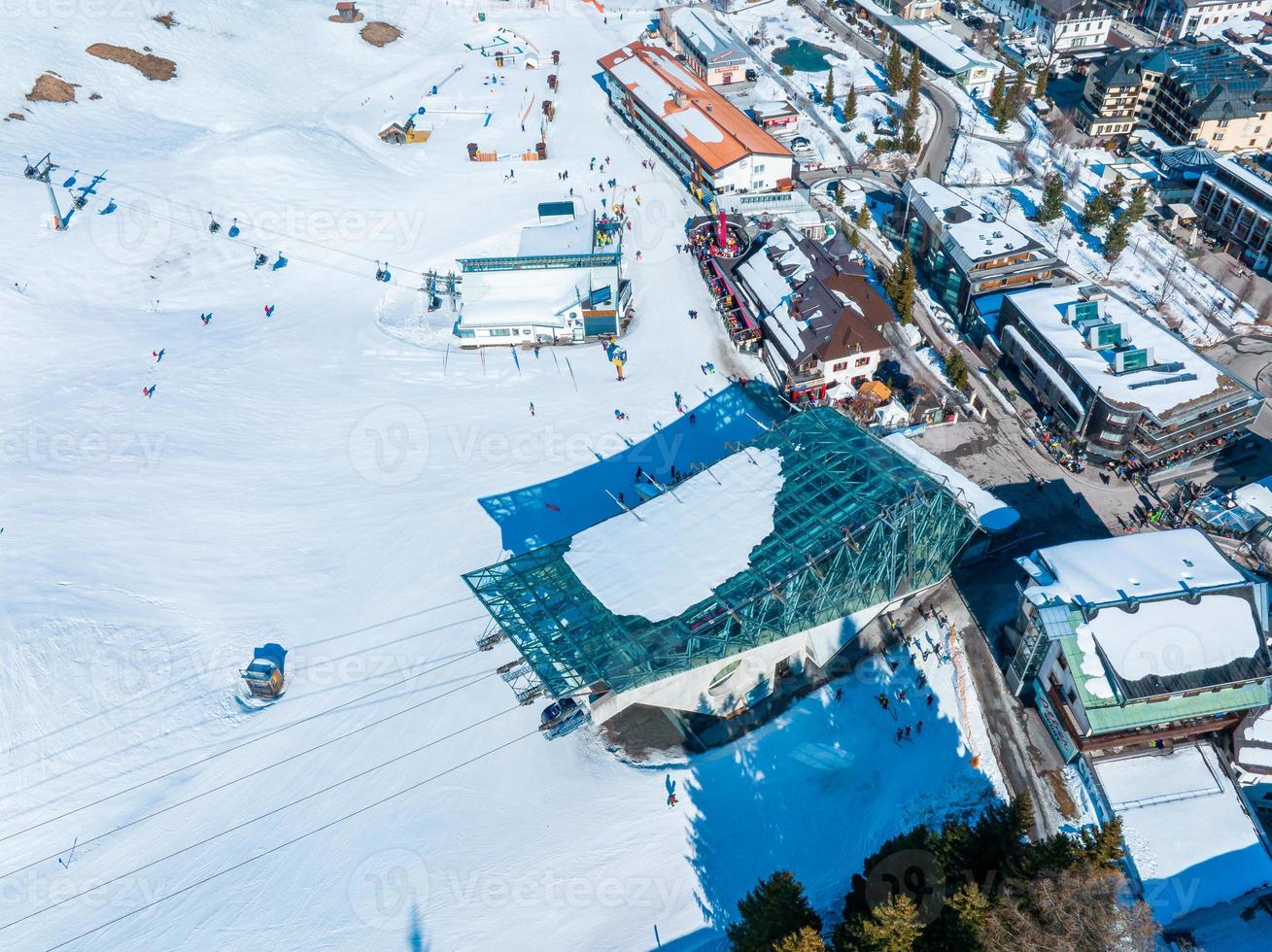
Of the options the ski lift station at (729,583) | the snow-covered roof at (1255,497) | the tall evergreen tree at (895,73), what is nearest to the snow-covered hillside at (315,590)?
the ski lift station at (729,583)

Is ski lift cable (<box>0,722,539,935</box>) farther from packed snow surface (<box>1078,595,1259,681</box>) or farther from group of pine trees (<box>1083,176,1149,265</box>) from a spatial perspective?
group of pine trees (<box>1083,176,1149,265</box>)

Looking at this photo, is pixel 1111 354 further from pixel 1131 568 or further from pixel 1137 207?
pixel 1137 207

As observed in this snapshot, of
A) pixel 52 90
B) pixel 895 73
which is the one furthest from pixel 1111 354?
pixel 52 90

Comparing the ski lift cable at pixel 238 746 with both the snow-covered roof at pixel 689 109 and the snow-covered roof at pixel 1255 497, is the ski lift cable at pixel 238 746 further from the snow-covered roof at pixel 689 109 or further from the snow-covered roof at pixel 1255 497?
the snow-covered roof at pixel 689 109

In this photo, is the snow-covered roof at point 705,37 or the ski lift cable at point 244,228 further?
the snow-covered roof at point 705,37

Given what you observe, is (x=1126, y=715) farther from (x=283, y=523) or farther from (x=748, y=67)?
(x=748, y=67)

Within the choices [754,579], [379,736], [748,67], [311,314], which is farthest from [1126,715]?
[748,67]

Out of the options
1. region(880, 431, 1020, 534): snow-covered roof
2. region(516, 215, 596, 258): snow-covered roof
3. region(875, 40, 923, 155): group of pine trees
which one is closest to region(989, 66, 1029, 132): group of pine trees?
region(875, 40, 923, 155): group of pine trees
